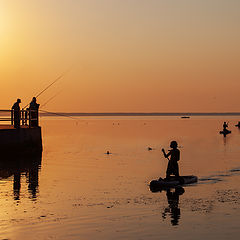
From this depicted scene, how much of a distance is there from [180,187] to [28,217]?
870cm

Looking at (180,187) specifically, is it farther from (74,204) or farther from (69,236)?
(69,236)

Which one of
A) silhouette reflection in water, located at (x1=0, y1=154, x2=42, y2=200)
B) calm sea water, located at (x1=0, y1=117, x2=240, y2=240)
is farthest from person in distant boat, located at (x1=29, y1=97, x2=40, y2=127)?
calm sea water, located at (x1=0, y1=117, x2=240, y2=240)

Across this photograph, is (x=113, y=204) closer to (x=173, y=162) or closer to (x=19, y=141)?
(x=173, y=162)

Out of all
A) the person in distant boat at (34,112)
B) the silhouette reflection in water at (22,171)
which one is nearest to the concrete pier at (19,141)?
the silhouette reflection in water at (22,171)

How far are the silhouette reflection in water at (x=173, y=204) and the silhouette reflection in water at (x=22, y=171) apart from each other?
502 cm

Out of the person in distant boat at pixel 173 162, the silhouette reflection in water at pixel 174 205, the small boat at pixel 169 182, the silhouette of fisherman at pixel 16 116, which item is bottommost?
the silhouette reflection in water at pixel 174 205

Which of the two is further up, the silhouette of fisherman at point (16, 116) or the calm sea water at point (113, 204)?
the silhouette of fisherman at point (16, 116)

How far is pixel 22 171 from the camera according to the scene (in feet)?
102

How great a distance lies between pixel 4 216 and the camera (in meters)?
17.4

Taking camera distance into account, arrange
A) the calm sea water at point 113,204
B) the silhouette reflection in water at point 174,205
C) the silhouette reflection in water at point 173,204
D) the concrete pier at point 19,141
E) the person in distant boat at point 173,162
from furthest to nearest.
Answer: the concrete pier at point 19,141, the person in distant boat at point 173,162, the silhouette reflection in water at point 173,204, the silhouette reflection in water at point 174,205, the calm sea water at point 113,204

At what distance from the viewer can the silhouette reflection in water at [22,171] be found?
23423mm

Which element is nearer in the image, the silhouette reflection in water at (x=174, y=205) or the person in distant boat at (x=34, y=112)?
the silhouette reflection in water at (x=174, y=205)

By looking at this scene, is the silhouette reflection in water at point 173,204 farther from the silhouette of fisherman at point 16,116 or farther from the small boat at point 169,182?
the silhouette of fisherman at point 16,116

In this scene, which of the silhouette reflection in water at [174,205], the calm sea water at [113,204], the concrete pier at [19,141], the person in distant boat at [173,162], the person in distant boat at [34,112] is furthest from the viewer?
the person in distant boat at [34,112]
